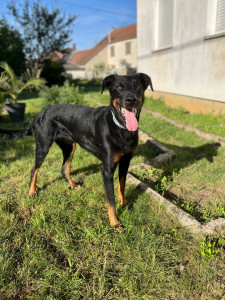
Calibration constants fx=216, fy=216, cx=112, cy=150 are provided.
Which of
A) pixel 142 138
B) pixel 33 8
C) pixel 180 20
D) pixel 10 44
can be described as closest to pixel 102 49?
pixel 33 8

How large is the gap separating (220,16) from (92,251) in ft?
24.7

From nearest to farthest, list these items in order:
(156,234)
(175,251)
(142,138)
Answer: (175,251), (156,234), (142,138)

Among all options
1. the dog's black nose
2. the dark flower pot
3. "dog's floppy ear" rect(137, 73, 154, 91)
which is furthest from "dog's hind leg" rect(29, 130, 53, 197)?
the dark flower pot

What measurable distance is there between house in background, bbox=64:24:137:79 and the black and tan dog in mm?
33857

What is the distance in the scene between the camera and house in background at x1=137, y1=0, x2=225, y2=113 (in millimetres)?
6639

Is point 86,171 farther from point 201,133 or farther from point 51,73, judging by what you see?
point 51,73

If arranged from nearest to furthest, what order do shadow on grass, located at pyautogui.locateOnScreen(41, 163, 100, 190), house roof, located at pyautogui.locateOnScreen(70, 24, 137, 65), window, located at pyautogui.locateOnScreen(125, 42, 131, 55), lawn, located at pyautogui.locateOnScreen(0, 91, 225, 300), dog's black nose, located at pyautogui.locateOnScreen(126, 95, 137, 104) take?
lawn, located at pyautogui.locateOnScreen(0, 91, 225, 300) < dog's black nose, located at pyautogui.locateOnScreen(126, 95, 137, 104) < shadow on grass, located at pyautogui.locateOnScreen(41, 163, 100, 190) < window, located at pyautogui.locateOnScreen(125, 42, 131, 55) < house roof, located at pyautogui.locateOnScreen(70, 24, 137, 65)

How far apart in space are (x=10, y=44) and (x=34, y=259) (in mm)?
20946

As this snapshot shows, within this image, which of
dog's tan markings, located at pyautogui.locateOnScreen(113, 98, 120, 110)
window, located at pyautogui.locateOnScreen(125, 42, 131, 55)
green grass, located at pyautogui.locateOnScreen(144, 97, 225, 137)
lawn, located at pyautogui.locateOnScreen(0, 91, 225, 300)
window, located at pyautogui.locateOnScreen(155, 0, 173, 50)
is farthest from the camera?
window, located at pyautogui.locateOnScreen(125, 42, 131, 55)

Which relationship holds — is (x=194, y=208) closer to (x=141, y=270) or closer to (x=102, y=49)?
(x=141, y=270)

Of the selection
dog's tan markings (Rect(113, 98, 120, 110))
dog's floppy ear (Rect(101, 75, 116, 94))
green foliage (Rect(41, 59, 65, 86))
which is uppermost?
green foliage (Rect(41, 59, 65, 86))

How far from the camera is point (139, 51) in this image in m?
11.7

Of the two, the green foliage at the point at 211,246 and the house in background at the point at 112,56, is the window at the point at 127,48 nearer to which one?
the house in background at the point at 112,56

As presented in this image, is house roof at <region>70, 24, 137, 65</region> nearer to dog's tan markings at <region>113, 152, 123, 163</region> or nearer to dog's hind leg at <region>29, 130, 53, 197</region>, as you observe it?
dog's hind leg at <region>29, 130, 53, 197</region>
